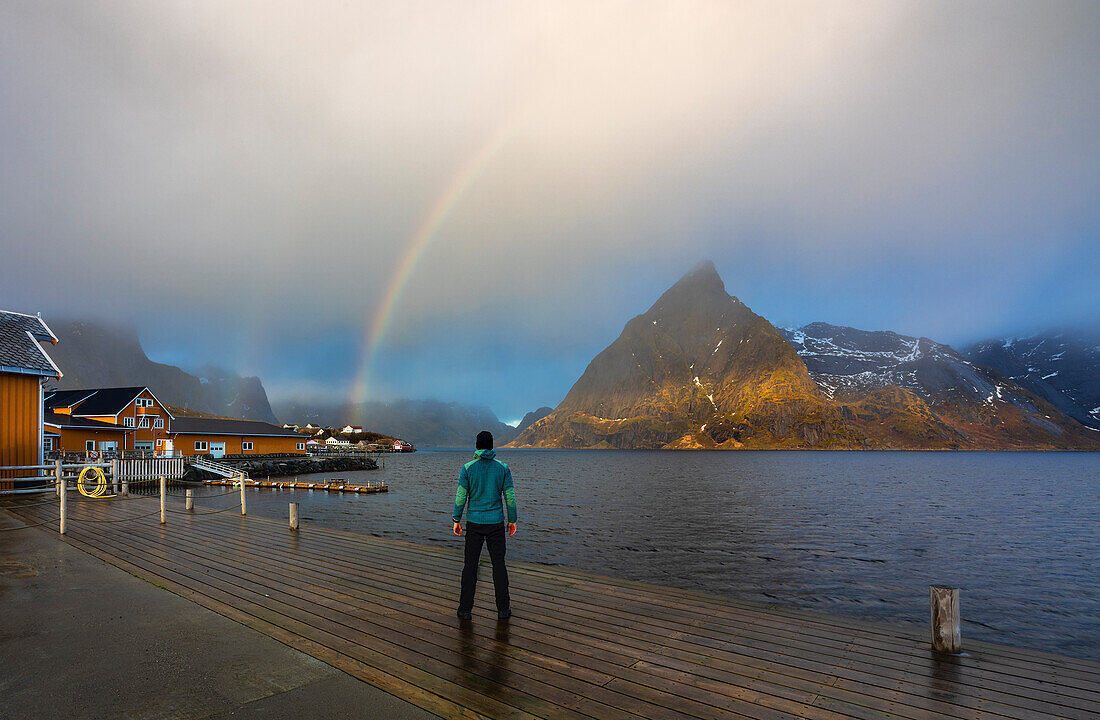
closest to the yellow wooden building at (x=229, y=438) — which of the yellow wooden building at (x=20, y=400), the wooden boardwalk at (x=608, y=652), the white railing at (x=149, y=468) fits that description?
the white railing at (x=149, y=468)

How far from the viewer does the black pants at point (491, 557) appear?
782cm

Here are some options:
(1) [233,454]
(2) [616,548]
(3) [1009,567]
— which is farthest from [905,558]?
(1) [233,454]

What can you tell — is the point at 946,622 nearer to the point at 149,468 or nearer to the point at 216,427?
the point at 149,468

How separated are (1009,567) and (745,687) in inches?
996

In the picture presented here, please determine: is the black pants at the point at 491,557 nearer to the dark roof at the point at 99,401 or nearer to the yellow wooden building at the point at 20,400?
the yellow wooden building at the point at 20,400

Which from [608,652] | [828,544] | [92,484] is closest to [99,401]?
[92,484]

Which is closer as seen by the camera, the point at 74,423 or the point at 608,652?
the point at 608,652

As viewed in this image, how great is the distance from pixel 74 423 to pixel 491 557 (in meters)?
74.4

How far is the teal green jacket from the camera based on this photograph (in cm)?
787

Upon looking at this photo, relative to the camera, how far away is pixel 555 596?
30.8ft

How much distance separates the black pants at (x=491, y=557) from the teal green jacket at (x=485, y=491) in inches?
4.8

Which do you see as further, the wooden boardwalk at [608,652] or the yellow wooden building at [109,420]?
the yellow wooden building at [109,420]

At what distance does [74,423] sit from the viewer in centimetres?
6122

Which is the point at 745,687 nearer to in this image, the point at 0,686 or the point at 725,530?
the point at 0,686
